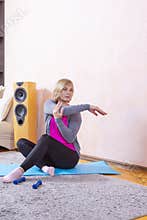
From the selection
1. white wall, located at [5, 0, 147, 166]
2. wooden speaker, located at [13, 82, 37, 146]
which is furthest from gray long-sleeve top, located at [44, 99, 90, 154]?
wooden speaker, located at [13, 82, 37, 146]

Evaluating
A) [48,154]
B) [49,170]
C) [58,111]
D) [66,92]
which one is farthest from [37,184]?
[66,92]

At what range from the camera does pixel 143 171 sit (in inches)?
128

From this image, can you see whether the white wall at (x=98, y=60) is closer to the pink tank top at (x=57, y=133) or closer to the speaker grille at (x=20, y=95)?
the speaker grille at (x=20, y=95)

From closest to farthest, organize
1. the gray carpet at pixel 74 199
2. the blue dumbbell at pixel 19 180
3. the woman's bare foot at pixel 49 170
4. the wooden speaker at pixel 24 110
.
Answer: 1. the gray carpet at pixel 74 199
2. the blue dumbbell at pixel 19 180
3. the woman's bare foot at pixel 49 170
4. the wooden speaker at pixel 24 110

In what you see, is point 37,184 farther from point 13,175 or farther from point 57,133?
point 57,133

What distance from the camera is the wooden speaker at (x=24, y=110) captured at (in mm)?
4266

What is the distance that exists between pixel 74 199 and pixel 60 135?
2.68 feet

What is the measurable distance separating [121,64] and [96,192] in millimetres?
1459

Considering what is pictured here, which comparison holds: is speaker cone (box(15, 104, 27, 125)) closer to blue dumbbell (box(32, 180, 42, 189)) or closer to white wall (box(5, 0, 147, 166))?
white wall (box(5, 0, 147, 166))

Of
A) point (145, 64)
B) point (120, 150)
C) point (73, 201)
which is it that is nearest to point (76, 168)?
point (120, 150)

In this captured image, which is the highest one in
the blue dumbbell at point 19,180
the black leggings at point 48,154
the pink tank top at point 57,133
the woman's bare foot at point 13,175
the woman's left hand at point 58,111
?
the woman's left hand at point 58,111

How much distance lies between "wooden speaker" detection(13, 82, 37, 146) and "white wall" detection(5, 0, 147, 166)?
163mm

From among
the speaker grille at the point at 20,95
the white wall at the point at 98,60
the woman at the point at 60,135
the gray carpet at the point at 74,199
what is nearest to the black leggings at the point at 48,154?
the woman at the point at 60,135

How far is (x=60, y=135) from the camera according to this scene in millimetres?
2961
